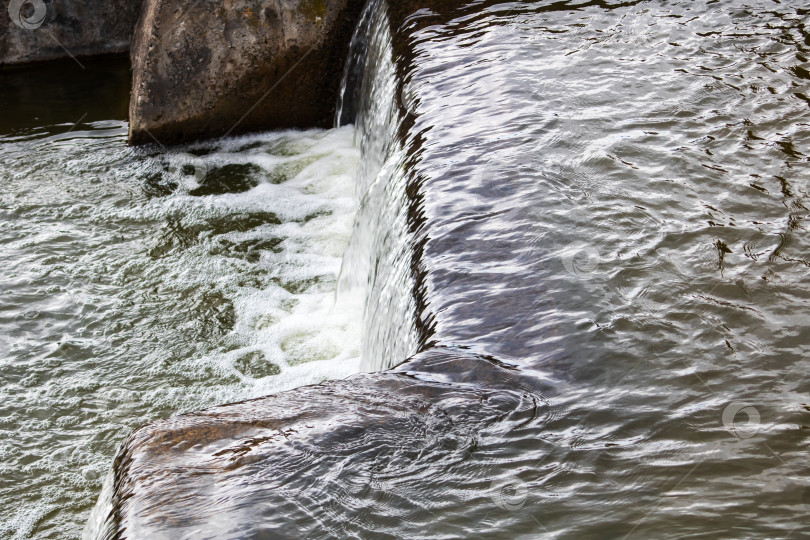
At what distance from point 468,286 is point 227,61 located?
444 cm

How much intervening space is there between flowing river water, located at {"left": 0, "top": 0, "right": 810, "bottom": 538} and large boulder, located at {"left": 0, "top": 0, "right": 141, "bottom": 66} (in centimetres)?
151

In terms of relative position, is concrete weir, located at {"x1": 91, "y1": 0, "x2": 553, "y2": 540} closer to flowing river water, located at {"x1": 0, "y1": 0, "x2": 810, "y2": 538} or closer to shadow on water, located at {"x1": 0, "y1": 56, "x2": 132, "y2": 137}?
flowing river water, located at {"x1": 0, "y1": 0, "x2": 810, "y2": 538}

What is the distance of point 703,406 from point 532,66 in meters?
2.88

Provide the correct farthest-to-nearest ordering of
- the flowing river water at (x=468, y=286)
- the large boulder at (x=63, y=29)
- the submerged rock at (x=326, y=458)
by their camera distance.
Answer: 1. the large boulder at (x=63, y=29)
2. the flowing river water at (x=468, y=286)
3. the submerged rock at (x=326, y=458)

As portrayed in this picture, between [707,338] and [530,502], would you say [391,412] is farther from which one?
[707,338]

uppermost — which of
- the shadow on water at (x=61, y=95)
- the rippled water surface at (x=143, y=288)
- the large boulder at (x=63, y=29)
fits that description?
the large boulder at (x=63, y=29)

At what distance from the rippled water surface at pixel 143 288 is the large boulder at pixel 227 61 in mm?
254

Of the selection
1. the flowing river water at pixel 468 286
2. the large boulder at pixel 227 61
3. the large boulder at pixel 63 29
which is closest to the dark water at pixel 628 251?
the flowing river water at pixel 468 286

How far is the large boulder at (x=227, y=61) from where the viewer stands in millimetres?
6750

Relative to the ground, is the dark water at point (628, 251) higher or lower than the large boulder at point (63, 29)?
lower

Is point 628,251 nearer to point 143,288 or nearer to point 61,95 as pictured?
point 143,288

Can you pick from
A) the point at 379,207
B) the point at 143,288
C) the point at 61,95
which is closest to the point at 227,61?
the point at 61,95

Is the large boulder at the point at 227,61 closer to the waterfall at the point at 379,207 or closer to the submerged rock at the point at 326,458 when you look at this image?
the waterfall at the point at 379,207

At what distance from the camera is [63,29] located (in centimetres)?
845
